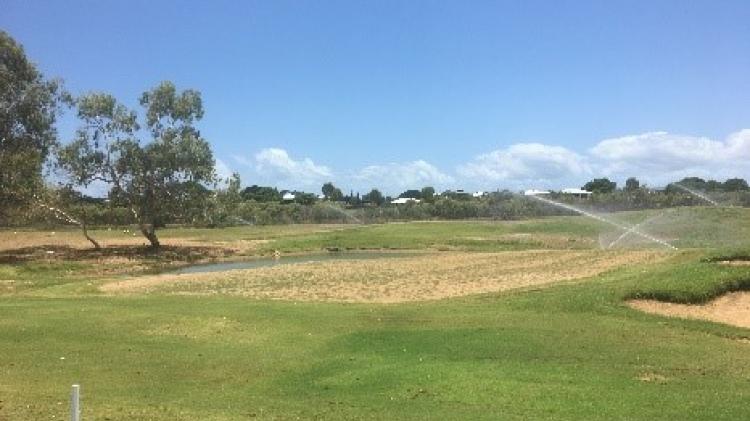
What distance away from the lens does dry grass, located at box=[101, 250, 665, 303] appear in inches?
1495

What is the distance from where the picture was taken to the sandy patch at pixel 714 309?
90.1ft

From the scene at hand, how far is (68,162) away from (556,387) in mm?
57244

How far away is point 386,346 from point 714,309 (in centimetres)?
1326

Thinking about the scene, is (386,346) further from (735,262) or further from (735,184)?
(735,184)

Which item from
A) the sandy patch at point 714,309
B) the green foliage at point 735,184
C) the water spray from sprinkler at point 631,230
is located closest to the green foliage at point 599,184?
the green foliage at point 735,184

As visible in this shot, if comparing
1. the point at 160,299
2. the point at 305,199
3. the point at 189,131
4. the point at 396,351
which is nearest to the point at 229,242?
the point at 189,131

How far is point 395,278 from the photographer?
144 feet

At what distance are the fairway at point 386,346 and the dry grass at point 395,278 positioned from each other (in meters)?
0.25

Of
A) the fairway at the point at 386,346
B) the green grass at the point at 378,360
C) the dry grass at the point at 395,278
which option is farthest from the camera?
the dry grass at the point at 395,278

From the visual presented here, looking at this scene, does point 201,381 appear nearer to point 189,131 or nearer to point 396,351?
point 396,351

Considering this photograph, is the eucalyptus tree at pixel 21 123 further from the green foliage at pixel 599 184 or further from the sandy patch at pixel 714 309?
the green foliage at pixel 599 184

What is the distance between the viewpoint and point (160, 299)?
113 feet

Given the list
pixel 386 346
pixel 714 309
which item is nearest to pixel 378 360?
pixel 386 346

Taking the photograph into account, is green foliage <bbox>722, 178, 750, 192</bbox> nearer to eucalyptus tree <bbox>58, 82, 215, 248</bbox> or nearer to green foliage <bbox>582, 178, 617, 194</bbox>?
green foliage <bbox>582, 178, 617, 194</bbox>
